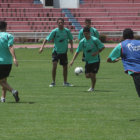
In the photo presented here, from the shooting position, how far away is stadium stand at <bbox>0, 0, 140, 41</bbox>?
5275cm

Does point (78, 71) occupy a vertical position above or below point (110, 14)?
A: above

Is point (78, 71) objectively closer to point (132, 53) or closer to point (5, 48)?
point (5, 48)

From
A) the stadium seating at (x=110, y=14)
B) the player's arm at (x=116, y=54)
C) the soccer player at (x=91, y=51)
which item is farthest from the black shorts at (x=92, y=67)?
the stadium seating at (x=110, y=14)

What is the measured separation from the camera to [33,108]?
38.1 feet

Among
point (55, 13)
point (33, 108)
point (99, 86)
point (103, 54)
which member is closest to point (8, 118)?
point (33, 108)

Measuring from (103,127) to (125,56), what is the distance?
1365 mm

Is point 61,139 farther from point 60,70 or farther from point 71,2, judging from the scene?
point 71,2

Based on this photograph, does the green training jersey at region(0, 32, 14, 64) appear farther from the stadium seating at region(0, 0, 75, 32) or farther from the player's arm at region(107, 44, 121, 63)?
the stadium seating at region(0, 0, 75, 32)

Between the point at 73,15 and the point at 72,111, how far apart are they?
1745 inches

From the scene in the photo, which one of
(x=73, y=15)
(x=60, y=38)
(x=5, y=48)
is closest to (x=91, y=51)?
(x=60, y=38)

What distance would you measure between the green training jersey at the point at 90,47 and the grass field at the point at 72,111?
915mm

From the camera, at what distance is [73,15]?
55.1 metres

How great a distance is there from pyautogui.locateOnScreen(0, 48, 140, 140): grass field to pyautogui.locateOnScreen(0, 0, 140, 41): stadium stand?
33.8 meters

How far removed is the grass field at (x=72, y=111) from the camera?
861cm
